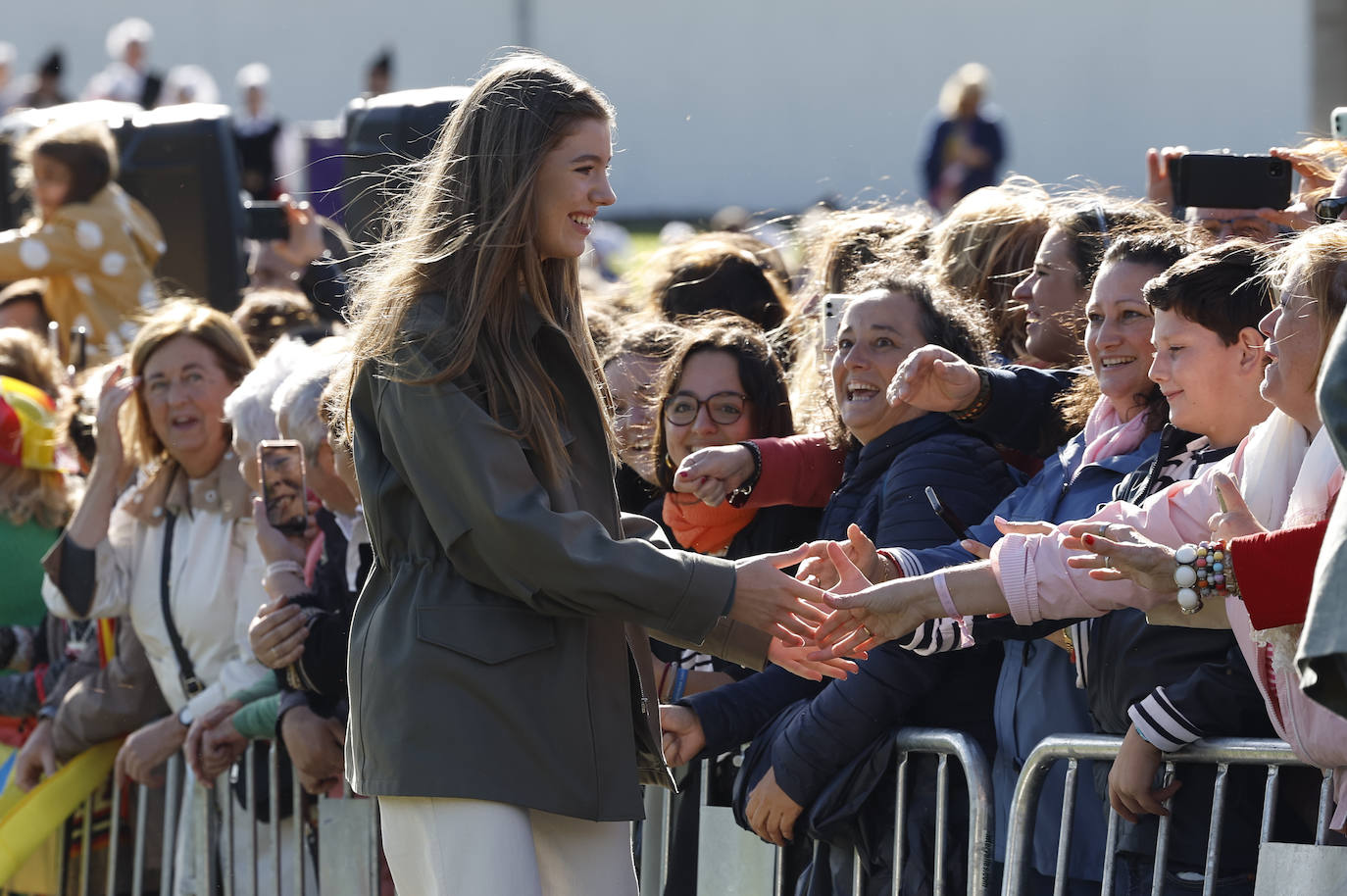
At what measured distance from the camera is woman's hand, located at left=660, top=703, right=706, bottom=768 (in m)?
3.99

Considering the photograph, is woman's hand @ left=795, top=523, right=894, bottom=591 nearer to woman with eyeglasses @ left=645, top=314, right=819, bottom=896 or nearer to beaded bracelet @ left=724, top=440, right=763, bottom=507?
beaded bracelet @ left=724, top=440, right=763, bottom=507

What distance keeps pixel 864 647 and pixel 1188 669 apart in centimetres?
57

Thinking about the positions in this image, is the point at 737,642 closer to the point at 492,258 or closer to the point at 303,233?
the point at 492,258

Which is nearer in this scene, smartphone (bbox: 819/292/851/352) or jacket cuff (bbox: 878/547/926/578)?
jacket cuff (bbox: 878/547/926/578)

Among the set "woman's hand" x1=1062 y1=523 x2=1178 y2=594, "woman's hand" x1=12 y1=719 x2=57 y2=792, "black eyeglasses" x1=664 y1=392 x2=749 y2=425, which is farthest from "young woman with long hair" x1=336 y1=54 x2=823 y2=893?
"woman's hand" x1=12 y1=719 x2=57 y2=792

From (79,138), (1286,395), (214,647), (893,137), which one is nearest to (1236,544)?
(1286,395)

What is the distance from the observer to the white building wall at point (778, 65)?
77.7 feet

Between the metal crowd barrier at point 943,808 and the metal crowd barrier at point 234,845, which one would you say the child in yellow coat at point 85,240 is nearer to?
the metal crowd barrier at point 234,845

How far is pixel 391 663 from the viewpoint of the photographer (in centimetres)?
315

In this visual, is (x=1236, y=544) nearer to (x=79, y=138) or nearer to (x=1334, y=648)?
(x=1334, y=648)

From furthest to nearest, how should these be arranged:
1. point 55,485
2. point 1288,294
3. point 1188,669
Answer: point 55,485
point 1188,669
point 1288,294

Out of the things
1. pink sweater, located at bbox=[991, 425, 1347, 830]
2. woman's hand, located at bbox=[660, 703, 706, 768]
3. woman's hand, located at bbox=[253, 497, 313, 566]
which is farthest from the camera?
woman's hand, located at bbox=[253, 497, 313, 566]

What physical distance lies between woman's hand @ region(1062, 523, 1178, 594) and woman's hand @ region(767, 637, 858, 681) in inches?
22.5

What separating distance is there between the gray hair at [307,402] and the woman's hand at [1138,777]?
7.45 ft
